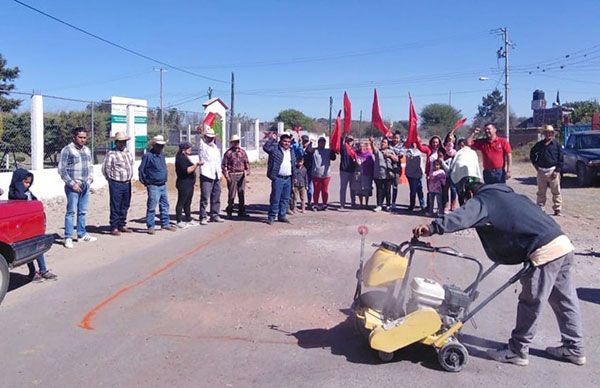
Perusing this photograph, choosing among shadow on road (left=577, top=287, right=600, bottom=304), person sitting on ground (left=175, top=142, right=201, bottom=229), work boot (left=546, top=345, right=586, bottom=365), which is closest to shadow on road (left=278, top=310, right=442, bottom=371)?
work boot (left=546, top=345, right=586, bottom=365)

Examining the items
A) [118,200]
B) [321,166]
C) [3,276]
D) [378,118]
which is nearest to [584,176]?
[378,118]

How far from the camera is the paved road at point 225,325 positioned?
4492 mm

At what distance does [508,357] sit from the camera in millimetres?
4801

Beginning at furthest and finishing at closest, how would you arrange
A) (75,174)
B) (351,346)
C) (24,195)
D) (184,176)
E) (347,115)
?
(347,115) → (184,176) → (75,174) → (24,195) → (351,346)

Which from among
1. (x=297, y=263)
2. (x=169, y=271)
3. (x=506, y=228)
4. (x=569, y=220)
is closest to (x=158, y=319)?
(x=169, y=271)

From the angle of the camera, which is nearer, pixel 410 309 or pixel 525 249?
pixel 525 249

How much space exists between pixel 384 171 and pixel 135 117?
1035 centimetres

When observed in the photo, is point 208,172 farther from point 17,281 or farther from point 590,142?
point 590,142

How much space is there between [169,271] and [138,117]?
1338 cm

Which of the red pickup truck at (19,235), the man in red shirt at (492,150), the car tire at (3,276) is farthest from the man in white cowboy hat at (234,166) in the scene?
the car tire at (3,276)

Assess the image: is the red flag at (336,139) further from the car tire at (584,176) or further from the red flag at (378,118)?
the car tire at (584,176)

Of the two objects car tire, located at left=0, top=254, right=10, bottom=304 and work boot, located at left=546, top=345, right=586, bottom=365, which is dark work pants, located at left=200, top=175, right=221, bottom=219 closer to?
car tire, located at left=0, top=254, right=10, bottom=304

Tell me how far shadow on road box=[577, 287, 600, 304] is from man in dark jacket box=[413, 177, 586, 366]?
202cm

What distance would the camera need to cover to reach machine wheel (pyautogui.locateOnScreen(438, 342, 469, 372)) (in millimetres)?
4582
